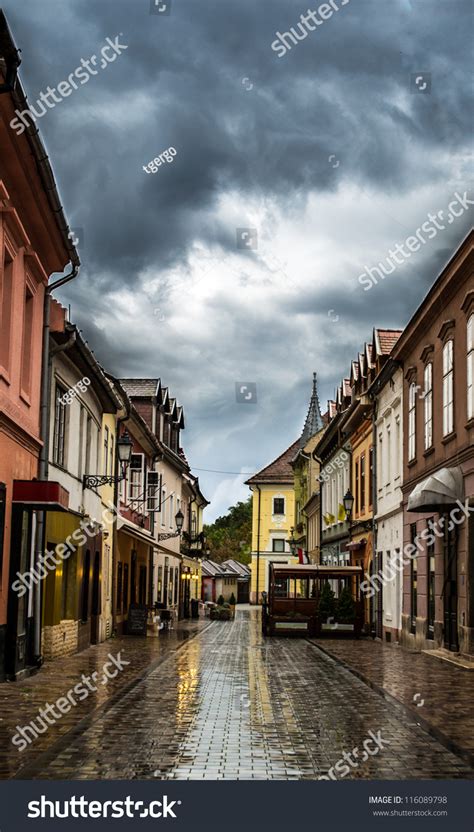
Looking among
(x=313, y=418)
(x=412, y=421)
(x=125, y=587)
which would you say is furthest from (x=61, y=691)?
(x=313, y=418)

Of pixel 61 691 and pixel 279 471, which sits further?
pixel 279 471

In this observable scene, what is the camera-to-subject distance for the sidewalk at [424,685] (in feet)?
35.8

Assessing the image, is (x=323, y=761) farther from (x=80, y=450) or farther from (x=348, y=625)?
(x=348, y=625)

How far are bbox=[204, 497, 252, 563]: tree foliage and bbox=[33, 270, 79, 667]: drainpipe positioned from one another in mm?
91351

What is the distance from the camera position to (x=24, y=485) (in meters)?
15.5

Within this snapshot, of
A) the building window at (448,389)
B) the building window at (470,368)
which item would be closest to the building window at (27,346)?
the building window at (470,368)

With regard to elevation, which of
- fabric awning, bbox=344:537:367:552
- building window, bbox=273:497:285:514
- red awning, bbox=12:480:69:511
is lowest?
fabric awning, bbox=344:537:367:552

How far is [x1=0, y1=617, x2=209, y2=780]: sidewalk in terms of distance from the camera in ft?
31.0

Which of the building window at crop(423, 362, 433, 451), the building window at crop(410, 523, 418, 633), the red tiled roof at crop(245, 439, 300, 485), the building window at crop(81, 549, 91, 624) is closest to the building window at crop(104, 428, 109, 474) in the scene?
the building window at crop(81, 549, 91, 624)

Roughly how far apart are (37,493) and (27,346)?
306cm

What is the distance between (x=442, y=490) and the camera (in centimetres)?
2045

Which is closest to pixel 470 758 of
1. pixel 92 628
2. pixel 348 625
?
pixel 92 628

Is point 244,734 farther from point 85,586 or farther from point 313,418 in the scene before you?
point 313,418

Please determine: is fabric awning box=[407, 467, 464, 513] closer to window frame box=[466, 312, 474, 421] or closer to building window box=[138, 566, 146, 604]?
window frame box=[466, 312, 474, 421]
